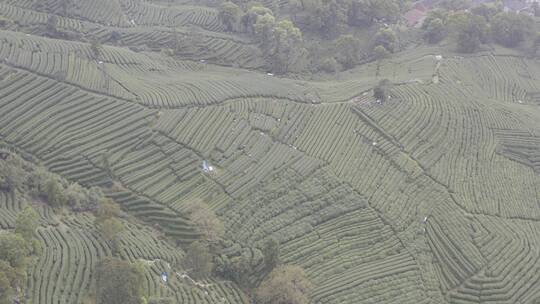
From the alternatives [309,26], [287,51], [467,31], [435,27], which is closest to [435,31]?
[435,27]

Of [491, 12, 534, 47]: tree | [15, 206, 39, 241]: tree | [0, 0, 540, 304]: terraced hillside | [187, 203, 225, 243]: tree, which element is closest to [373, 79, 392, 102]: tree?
[0, 0, 540, 304]: terraced hillside

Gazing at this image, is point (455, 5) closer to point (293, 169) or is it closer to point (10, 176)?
point (293, 169)

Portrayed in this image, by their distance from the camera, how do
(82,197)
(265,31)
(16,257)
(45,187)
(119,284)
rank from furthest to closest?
1. (265,31)
2. (82,197)
3. (45,187)
4. (119,284)
5. (16,257)

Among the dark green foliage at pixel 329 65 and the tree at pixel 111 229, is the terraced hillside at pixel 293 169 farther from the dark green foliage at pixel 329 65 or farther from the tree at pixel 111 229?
the dark green foliage at pixel 329 65

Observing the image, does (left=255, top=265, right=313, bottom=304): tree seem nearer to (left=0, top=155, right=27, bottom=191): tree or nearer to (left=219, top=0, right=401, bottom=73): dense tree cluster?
(left=0, top=155, right=27, bottom=191): tree

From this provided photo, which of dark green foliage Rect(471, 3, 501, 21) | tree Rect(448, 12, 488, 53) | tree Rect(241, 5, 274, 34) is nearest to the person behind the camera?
tree Rect(448, 12, 488, 53)
